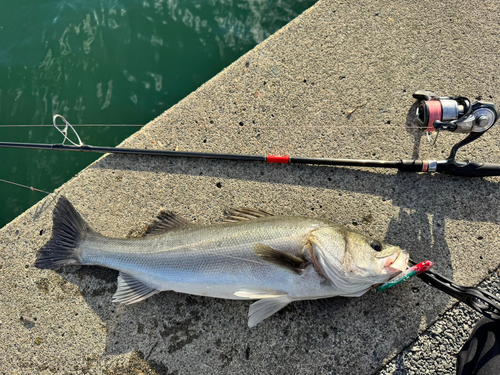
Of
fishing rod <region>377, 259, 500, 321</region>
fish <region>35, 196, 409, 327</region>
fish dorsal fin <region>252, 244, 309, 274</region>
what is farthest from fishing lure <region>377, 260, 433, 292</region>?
fish dorsal fin <region>252, 244, 309, 274</region>

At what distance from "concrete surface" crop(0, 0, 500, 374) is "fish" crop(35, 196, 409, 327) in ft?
1.16

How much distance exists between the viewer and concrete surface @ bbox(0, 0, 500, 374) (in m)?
2.64

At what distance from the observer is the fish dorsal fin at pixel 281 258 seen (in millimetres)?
2230

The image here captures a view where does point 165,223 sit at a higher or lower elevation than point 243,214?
lower

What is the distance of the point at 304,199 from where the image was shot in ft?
9.56

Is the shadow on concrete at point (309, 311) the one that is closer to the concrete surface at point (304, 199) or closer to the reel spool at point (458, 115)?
the concrete surface at point (304, 199)

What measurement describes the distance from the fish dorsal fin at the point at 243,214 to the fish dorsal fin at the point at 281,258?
398 mm

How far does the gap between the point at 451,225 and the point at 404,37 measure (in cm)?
209

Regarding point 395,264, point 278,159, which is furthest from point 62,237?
point 395,264

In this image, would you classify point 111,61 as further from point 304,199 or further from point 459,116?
point 459,116

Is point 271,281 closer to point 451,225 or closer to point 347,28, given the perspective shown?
point 451,225

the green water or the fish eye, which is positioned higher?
the green water

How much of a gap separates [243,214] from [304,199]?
2.25 feet

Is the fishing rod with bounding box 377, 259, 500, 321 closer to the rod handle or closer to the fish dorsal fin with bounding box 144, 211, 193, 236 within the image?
the rod handle
